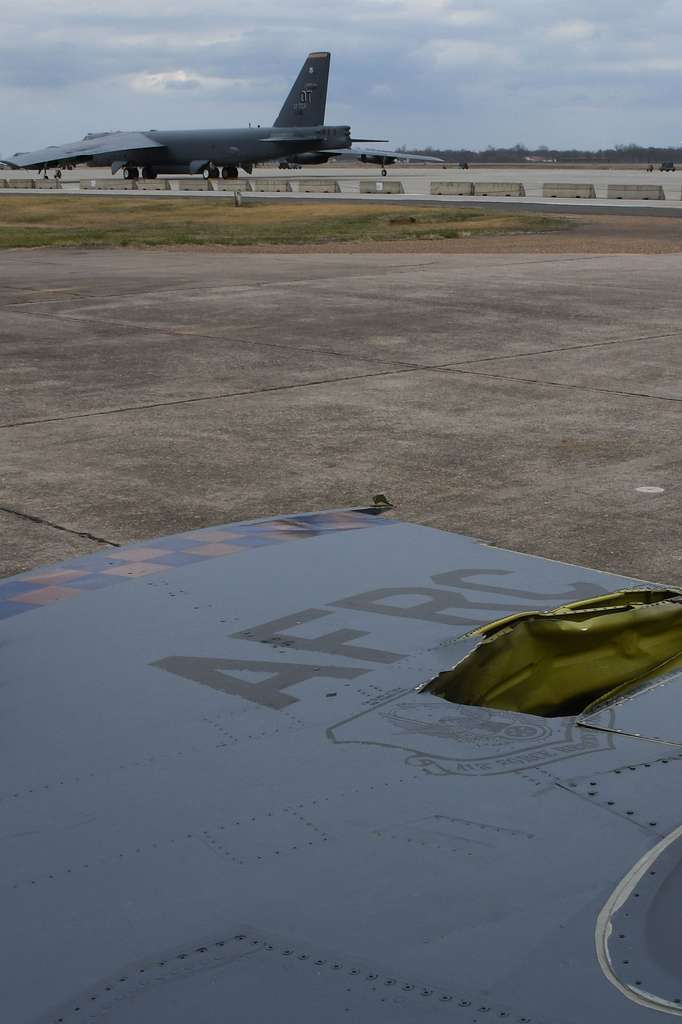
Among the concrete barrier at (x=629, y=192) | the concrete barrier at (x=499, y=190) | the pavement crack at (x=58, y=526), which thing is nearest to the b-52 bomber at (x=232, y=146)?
the concrete barrier at (x=499, y=190)

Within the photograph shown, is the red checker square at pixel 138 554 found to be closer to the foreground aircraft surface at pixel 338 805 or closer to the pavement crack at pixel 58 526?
the foreground aircraft surface at pixel 338 805

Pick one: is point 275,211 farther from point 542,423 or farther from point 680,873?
point 680,873

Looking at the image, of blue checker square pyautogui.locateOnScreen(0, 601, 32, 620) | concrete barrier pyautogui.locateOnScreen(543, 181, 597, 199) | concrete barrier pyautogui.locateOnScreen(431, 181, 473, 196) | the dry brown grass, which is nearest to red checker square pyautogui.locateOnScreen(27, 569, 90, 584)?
blue checker square pyautogui.locateOnScreen(0, 601, 32, 620)

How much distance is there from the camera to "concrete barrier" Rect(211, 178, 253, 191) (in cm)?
7381

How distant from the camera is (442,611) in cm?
409

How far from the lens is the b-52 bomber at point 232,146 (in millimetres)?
81938

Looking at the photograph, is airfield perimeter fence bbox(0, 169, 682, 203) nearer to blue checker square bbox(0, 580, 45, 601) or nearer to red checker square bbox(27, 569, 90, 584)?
red checker square bbox(27, 569, 90, 584)

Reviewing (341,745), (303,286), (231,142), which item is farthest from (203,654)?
(231,142)

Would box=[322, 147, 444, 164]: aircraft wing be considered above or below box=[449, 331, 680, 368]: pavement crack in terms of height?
above

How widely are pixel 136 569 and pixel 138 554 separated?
0.28 metres

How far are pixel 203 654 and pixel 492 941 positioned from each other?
165cm

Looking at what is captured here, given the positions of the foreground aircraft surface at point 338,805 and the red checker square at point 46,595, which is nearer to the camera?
the foreground aircraft surface at point 338,805

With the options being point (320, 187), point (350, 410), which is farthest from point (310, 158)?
point (350, 410)

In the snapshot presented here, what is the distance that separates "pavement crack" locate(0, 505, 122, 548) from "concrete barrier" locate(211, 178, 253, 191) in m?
65.2
